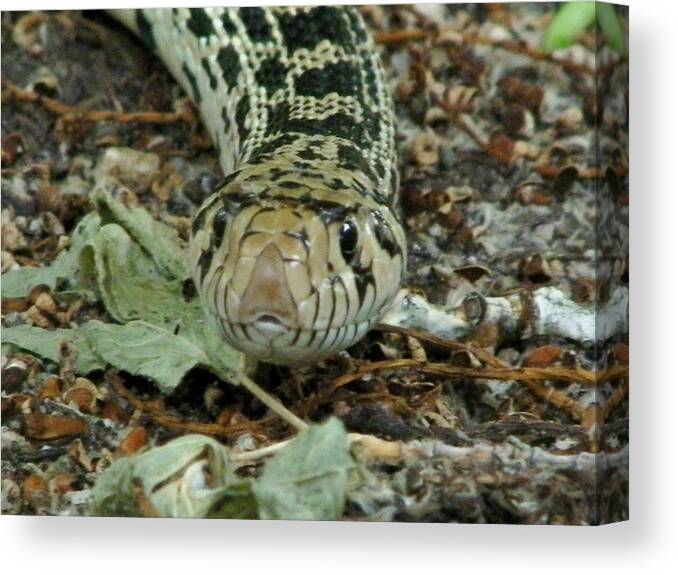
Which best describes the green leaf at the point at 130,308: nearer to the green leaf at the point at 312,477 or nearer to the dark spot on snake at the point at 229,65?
the green leaf at the point at 312,477

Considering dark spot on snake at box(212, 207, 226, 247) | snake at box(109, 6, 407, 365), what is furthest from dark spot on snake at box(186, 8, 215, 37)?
dark spot on snake at box(212, 207, 226, 247)

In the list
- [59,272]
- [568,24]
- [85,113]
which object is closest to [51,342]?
[59,272]

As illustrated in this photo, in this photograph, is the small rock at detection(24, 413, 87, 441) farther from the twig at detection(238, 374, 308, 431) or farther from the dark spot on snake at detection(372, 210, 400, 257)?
the dark spot on snake at detection(372, 210, 400, 257)

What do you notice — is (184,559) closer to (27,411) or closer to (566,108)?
(27,411)

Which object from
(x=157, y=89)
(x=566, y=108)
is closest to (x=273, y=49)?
(x=157, y=89)

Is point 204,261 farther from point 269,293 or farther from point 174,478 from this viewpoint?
point 174,478

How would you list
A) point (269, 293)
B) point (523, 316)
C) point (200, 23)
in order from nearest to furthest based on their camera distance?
point (269, 293), point (523, 316), point (200, 23)
